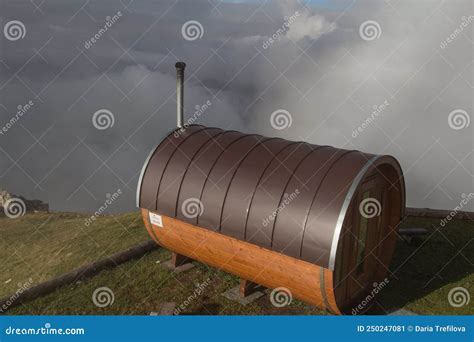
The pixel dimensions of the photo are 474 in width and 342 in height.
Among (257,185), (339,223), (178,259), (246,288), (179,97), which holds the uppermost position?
(339,223)

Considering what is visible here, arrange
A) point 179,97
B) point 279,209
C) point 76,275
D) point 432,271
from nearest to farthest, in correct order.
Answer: point 279,209 → point 76,275 → point 432,271 → point 179,97

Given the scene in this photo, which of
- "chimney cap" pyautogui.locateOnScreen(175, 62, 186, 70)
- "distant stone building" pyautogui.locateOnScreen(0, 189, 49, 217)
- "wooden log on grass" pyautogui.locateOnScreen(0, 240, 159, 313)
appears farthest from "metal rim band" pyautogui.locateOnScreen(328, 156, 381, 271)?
"distant stone building" pyautogui.locateOnScreen(0, 189, 49, 217)

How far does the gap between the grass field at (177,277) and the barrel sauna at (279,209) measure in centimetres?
75

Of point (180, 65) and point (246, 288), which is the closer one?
point (246, 288)

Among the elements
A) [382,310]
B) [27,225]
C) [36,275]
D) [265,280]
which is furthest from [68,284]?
[27,225]

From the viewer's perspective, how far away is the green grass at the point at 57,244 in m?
11.4

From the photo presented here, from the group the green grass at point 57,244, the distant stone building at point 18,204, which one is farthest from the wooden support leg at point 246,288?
the distant stone building at point 18,204

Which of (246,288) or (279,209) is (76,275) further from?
(279,209)

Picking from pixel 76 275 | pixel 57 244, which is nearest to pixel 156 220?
pixel 76 275

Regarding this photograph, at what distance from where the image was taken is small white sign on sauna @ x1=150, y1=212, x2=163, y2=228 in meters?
9.76

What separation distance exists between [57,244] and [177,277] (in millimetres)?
5033

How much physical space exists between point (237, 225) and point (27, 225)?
12.0m

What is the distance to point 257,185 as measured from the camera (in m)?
8.21

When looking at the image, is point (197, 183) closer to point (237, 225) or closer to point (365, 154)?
point (237, 225)
